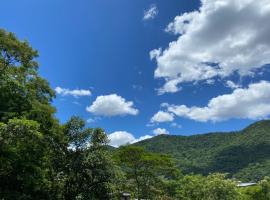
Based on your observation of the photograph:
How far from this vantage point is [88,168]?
3127 cm

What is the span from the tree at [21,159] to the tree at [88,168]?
6.06m

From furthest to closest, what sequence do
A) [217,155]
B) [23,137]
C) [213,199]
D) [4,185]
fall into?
[217,155], [213,199], [4,185], [23,137]

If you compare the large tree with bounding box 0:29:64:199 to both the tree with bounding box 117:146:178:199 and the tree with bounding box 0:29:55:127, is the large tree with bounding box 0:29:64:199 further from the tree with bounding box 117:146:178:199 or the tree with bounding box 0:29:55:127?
the tree with bounding box 117:146:178:199

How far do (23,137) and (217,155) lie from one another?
168386mm

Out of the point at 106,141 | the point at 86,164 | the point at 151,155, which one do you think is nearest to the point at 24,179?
the point at 86,164

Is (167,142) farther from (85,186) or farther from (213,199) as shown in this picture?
(85,186)

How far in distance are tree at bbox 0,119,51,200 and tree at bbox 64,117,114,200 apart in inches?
239

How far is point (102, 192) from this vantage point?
31.1 m

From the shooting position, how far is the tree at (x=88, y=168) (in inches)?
1227

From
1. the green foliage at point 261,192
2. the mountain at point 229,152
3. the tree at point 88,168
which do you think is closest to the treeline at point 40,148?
the tree at point 88,168

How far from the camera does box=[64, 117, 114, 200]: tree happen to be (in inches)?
1227

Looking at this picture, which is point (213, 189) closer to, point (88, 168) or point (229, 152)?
point (88, 168)

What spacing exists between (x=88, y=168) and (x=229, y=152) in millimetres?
151171

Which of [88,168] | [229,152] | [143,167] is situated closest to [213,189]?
[143,167]
